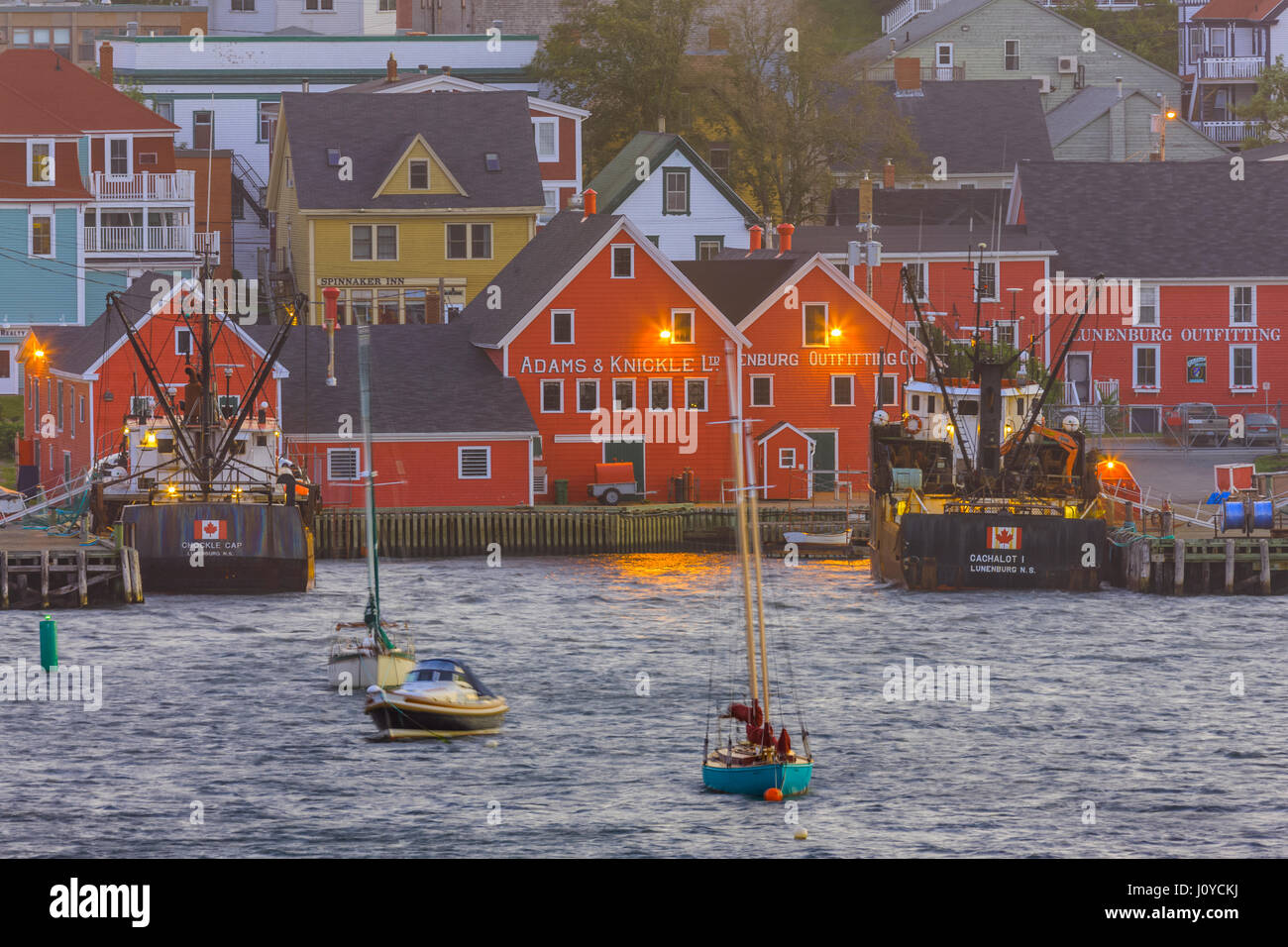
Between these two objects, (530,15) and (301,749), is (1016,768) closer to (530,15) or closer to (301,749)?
(301,749)

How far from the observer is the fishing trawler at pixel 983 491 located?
59.4m

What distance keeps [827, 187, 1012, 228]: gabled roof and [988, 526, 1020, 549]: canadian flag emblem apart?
40.3 m

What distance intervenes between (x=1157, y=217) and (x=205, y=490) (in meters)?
49.5

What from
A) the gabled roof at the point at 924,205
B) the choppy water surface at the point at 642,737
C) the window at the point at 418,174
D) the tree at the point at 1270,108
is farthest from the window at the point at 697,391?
the tree at the point at 1270,108

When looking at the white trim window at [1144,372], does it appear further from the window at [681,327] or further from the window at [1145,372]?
the window at [681,327]

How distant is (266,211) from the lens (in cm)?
10394

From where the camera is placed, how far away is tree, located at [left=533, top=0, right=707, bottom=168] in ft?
342

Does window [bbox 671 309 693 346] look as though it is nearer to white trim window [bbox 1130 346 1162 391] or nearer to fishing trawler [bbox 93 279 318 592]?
fishing trawler [bbox 93 279 318 592]

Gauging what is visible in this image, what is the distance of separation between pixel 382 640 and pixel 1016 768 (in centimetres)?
1276

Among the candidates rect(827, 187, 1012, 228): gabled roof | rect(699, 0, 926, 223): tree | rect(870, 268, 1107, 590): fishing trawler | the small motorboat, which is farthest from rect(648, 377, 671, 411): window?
the small motorboat

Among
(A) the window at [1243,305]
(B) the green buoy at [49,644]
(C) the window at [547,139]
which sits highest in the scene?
(C) the window at [547,139]

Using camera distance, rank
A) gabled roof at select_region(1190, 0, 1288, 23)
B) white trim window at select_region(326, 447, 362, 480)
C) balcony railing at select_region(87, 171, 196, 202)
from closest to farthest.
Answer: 1. white trim window at select_region(326, 447, 362, 480)
2. balcony railing at select_region(87, 171, 196, 202)
3. gabled roof at select_region(1190, 0, 1288, 23)

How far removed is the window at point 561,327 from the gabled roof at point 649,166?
17806mm
